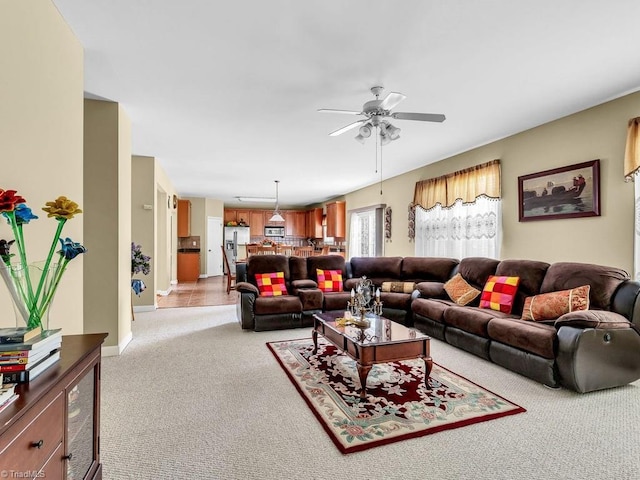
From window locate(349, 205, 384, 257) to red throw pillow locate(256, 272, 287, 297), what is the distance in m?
3.09

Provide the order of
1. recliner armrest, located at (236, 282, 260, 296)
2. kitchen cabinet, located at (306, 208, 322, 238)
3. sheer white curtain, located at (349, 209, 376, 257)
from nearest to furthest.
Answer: recliner armrest, located at (236, 282, 260, 296) → sheer white curtain, located at (349, 209, 376, 257) → kitchen cabinet, located at (306, 208, 322, 238)

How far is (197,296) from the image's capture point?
721 centimetres

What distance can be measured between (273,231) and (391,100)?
31.0 feet

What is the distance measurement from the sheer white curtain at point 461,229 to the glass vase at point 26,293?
4.84m

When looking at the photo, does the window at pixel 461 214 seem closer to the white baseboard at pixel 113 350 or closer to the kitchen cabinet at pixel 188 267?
the white baseboard at pixel 113 350

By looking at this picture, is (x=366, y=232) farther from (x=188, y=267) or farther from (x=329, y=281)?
(x=188, y=267)

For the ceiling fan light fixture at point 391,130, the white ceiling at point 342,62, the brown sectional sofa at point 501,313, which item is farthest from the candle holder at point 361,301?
the white ceiling at point 342,62

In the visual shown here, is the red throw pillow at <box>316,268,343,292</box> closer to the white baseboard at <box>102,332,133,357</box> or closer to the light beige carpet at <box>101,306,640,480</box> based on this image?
the light beige carpet at <box>101,306,640,480</box>

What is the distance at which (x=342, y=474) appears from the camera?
174 cm

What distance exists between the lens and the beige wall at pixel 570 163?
3.24 m

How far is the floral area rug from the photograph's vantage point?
6.97 feet

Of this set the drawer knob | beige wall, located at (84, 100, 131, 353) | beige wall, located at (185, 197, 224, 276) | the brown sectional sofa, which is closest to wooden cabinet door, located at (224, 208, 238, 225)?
beige wall, located at (185, 197, 224, 276)

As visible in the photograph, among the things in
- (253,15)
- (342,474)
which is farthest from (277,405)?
(253,15)

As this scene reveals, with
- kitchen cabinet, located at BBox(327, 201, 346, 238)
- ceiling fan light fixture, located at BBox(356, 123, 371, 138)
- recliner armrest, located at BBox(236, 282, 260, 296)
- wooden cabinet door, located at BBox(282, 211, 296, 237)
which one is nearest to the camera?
ceiling fan light fixture, located at BBox(356, 123, 371, 138)
